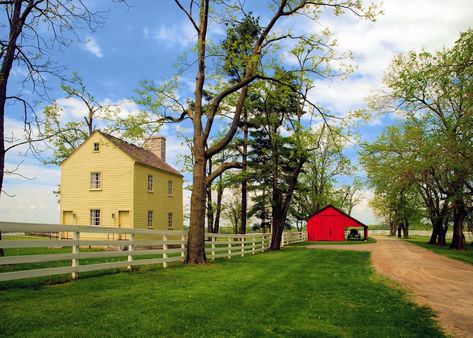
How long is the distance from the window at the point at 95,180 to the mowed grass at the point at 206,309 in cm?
1908

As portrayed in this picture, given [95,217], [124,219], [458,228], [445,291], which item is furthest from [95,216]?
[458,228]

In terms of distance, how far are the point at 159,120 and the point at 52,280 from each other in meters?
8.60

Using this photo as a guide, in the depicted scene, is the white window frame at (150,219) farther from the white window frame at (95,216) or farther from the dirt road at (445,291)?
the dirt road at (445,291)

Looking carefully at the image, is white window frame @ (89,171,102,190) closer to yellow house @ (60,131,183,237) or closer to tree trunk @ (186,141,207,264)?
yellow house @ (60,131,183,237)

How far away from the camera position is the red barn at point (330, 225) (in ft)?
176

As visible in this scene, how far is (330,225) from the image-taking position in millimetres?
53719

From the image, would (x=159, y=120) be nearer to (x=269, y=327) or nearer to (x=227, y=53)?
(x=227, y=53)

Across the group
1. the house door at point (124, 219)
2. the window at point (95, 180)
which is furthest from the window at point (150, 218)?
the window at point (95, 180)

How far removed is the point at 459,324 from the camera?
6.93m

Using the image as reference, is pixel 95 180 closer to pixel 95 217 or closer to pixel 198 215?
pixel 95 217

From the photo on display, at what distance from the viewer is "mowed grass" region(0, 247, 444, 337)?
573 cm

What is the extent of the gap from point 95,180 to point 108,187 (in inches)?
50.9

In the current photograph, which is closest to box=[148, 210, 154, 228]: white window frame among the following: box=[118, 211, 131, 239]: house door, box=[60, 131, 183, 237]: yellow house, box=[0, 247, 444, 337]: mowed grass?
box=[60, 131, 183, 237]: yellow house

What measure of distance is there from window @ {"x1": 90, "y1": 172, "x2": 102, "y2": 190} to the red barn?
32.5 metres
